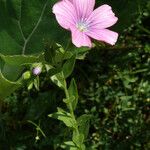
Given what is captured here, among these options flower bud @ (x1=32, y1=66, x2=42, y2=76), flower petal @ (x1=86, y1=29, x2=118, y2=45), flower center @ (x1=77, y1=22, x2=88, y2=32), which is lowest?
flower bud @ (x1=32, y1=66, x2=42, y2=76)

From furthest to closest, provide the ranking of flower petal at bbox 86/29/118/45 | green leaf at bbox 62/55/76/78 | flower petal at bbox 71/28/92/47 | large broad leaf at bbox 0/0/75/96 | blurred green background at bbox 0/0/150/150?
1. blurred green background at bbox 0/0/150/150
2. large broad leaf at bbox 0/0/75/96
3. green leaf at bbox 62/55/76/78
4. flower petal at bbox 86/29/118/45
5. flower petal at bbox 71/28/92/47

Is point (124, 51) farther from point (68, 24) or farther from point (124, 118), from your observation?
point (68, 24)

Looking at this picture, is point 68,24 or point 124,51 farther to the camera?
point 124,51

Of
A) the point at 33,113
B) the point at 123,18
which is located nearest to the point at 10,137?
the point at 33,113

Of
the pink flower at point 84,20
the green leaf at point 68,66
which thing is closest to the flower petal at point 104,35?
the pink flower at point 84,20

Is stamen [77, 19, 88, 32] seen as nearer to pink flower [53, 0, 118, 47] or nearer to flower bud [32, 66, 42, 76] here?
pink flower [53, 0, 118, 47]

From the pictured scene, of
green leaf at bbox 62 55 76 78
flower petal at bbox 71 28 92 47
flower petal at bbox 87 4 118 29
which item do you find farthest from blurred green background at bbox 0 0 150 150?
flower petal at bbox 71 28 92 47

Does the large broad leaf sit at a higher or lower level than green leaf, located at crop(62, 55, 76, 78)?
higher

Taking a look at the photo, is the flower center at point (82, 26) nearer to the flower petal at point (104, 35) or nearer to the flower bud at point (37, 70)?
the flower petal at point (104, 35)
